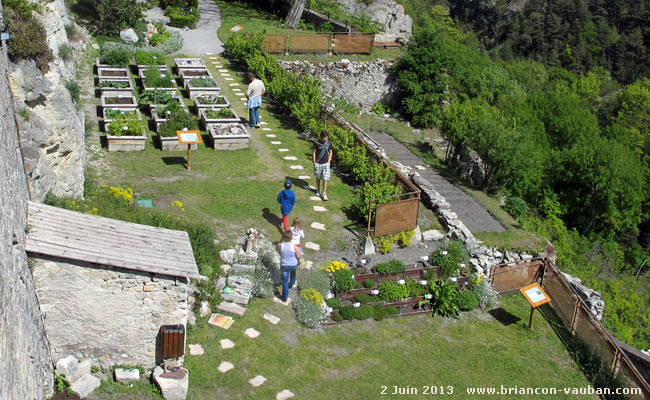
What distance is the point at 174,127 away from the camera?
1571cm

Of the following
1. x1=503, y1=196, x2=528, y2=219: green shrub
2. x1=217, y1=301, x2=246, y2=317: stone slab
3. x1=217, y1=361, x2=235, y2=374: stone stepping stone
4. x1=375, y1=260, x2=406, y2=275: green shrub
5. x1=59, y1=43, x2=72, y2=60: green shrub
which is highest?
x1=59, y1=43, x2=72, y2=60: green shrub

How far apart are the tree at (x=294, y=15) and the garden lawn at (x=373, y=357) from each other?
19.1m

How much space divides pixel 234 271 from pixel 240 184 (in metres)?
3.99

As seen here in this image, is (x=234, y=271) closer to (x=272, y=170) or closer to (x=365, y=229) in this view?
(x=365, y=229)

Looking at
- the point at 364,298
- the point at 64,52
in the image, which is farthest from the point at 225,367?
the point at 64,52

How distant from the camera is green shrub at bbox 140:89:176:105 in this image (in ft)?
57.3

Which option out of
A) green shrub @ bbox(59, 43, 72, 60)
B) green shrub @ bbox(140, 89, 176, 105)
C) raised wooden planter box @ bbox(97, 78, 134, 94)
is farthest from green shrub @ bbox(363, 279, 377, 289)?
raised wooden planter box @ bbox(97, 78, 134, 94)

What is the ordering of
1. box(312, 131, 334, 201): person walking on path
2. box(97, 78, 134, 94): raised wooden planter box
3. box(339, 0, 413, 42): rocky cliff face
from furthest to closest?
box(339, 0, 413, 42): rocky cliff face → box(97, 78, 134, 94): raised wooden planter box → box(312, 131, 334, 201): person walking on path

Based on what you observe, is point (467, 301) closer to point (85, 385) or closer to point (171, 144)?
point (85, 385)

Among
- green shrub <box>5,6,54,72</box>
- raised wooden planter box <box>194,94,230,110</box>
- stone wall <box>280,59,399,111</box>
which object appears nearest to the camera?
green shrub <box>5,6,54,72</box>

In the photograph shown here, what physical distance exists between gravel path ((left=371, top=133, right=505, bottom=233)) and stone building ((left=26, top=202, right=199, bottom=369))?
8309 millimetres

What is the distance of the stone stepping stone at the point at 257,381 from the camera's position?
893cm

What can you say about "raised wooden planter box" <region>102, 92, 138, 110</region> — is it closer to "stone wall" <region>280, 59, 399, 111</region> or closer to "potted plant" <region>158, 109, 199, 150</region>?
"potted plant" <region>158, 109, 199, 150</region>

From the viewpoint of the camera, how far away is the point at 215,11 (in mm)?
29219
